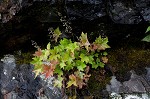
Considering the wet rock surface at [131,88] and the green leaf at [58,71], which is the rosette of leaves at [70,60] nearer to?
the green leaf at [58,71]

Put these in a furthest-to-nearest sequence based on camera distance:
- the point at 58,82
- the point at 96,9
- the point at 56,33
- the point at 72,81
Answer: the point at 56,33 < the point at 96,9 < the point at 58,82 < the point at 72,81

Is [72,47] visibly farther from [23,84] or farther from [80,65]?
[23,84]

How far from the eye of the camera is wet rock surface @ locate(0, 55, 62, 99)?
5.25 metres

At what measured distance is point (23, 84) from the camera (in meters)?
5.39

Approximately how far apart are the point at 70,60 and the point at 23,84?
1107mm

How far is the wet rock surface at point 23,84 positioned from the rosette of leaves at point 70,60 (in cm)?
23

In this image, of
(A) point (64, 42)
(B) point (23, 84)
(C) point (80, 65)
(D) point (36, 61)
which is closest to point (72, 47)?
(A) point (64, 42)

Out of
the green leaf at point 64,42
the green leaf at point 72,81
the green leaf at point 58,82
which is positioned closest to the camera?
the green leaf at point 72,81

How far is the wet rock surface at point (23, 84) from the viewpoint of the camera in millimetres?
5254

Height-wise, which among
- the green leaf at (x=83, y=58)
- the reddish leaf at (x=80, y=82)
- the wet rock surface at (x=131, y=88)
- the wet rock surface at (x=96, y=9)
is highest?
the wet rock surface at (x=96, y=9)

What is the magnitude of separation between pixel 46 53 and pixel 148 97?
79.0 inches

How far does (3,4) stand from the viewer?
205 inches

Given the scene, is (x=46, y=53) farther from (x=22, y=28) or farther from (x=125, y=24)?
(x=125, y=24)

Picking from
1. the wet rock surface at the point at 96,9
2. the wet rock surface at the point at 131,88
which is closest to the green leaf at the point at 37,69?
the wet rock surface at the point at 96,9
